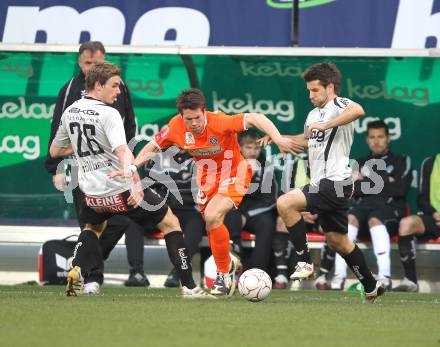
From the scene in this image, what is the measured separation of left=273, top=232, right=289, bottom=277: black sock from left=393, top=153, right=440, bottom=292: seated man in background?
1197 millimetres

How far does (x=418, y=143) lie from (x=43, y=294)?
4.89 metres

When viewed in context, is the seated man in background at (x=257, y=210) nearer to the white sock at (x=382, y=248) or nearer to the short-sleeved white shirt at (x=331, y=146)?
the white sock at (x=382, y=248)

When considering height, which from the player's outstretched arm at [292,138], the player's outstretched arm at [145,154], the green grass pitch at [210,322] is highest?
the player's outstretched arm at [292,138]

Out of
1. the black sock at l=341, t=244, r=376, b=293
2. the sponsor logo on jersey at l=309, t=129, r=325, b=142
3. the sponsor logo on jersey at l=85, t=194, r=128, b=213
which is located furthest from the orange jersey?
the black sock at l=341, t=244, r=376, b=293

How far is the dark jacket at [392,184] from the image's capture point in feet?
40.7

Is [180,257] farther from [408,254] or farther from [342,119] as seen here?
[408,254]

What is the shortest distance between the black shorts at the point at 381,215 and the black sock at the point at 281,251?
0.77 meters

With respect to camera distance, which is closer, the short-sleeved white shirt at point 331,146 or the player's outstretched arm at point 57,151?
the short-sleeved white shirt at point 331,146

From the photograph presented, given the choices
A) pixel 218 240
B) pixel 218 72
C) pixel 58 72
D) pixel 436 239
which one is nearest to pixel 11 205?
pixel 58 72

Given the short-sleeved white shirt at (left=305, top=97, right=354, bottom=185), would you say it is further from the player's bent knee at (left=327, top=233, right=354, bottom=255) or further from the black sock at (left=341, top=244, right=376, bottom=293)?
the black sock at (left=341, top=244, right=376, bottom=293)

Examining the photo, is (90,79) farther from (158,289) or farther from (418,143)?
(418,143)

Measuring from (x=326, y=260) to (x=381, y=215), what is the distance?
75 centimetres

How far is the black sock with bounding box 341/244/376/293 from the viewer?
9.16 meters

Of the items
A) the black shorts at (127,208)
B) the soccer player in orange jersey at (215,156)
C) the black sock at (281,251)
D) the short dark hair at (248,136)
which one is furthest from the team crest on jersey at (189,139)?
the black sock at (281,251)
